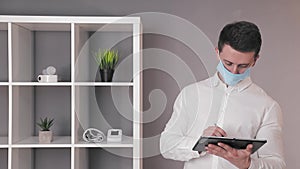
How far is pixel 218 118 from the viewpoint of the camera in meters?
2.33

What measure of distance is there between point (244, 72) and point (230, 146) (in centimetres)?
39

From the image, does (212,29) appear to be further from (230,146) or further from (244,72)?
(230,146)

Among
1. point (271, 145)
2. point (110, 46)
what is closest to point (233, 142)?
point (271, 145)

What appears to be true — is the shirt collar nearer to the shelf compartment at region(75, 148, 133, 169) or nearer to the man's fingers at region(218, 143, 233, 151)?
the man's fingers at region(218, 143, 233, 151)

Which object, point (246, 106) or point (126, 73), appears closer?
point (246, 106)

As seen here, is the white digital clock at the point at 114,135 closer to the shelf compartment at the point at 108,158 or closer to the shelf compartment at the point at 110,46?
the shelf compartment at the point at 108,158

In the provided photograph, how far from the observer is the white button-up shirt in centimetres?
223

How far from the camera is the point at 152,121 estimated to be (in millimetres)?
3232

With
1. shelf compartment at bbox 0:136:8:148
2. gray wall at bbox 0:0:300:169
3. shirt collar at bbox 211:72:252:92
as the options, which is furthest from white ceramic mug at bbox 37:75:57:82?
shirt collar at bbox 211:72:252:92

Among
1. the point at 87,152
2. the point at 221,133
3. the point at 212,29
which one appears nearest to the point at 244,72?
the point at 221,133

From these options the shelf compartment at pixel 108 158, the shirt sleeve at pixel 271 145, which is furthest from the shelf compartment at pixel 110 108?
the shirt sleeve at pixel 271 145

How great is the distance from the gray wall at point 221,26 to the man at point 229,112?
2.83 ft

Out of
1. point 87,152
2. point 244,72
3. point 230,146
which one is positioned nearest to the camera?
point 230,146

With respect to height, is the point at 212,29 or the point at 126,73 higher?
the point at 212,29
